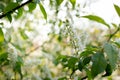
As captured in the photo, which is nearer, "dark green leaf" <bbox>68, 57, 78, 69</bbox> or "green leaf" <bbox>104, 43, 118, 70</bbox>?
"green leaf" <bbox>104, 43, 118, 70</bbox>

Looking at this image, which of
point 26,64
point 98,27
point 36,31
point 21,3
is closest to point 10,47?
point 21,3

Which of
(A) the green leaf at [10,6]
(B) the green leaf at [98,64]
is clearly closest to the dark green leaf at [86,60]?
(B) the green leaf at [98,64]

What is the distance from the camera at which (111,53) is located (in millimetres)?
1315

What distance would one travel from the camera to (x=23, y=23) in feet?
13.9

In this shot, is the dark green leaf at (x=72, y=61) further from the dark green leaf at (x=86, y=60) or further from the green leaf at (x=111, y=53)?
the green leaf at (x=111, y=53)

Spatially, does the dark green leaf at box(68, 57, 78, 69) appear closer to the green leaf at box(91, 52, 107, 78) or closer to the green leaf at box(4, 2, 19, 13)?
the green leaf at box(91, 52, 107, 78)

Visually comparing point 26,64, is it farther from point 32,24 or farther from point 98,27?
point 98,27

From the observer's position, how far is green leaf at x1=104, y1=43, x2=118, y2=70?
4.26ft

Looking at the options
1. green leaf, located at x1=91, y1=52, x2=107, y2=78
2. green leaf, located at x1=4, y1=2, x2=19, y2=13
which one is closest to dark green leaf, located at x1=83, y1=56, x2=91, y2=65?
green leaf, located at x1=91, y1=52, x2=107, y2=78

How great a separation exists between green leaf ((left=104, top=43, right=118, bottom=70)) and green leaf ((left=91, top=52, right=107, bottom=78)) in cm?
4

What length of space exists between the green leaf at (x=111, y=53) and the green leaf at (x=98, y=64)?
1.5 inches

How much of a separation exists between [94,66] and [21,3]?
1.77 ft

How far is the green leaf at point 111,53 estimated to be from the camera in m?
1.30

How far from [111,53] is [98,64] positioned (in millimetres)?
67
